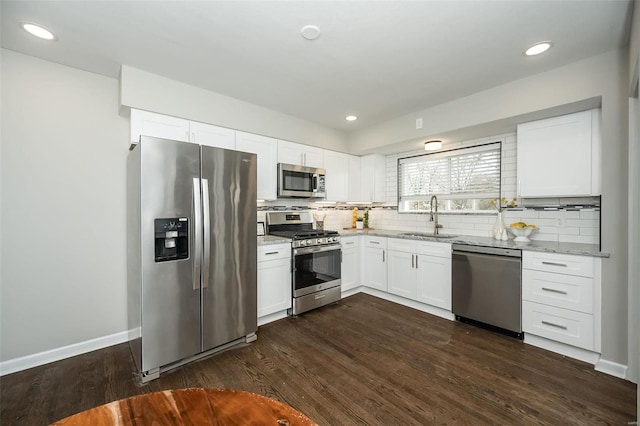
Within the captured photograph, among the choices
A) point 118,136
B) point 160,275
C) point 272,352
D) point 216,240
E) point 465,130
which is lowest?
point 272,352

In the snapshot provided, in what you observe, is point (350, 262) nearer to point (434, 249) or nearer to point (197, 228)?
point (434, 249)

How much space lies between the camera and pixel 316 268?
11.8 feet

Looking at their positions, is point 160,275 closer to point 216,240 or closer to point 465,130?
point 216,240

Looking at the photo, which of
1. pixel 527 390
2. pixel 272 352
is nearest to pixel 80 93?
pixel 272 352

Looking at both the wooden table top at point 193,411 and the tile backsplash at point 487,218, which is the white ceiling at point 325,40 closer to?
the tile backsplash at point 487,218

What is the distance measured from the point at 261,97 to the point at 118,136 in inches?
60.4

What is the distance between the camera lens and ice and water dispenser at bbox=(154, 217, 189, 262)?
220 centimetres

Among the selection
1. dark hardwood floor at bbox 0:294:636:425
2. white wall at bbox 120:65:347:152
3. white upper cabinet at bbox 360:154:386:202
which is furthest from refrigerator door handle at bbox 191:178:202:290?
white upper cabinet at bbox 360:154:386:202

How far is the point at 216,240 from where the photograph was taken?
8.13ft

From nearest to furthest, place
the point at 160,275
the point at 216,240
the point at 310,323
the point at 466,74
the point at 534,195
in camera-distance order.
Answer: the point at 160,275
the point at 216,240
the point at 466,74
the point at 534,195
the point at 310,323

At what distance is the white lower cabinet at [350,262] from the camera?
4.04 metres

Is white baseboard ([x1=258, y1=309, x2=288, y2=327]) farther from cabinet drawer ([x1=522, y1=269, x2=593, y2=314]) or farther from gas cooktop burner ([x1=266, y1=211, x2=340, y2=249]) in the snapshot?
cabinet drawer ([x1=522, y1=269, x2=593, y2=314])

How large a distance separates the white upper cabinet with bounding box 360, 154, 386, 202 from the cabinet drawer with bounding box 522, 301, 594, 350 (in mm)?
2538

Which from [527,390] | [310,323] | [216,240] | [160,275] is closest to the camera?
[527,390]
